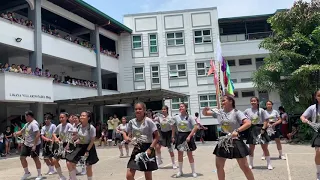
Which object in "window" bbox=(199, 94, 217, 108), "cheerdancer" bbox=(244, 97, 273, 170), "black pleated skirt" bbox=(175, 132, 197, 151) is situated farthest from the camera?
"window" bbox=(199, 94, 217, 108)

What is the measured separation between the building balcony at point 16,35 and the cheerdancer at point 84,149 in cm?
1342

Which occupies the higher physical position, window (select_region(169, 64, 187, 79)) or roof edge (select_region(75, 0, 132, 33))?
roof edge (select_region(75, 0, 132, 33))

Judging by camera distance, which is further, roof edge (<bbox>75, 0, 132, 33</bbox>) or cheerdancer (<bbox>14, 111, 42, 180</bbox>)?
roof edge (<bbox>75, 0, 132, 33</bbox>)

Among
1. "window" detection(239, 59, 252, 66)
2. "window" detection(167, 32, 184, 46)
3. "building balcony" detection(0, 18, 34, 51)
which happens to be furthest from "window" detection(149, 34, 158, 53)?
"building balcony" detection(0, 18, 34, 51)

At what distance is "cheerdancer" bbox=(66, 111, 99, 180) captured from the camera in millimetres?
7422

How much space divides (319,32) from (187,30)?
16652 millimetres

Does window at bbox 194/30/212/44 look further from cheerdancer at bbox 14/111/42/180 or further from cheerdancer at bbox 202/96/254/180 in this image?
cheerdancer at bbox 202/96/254/180

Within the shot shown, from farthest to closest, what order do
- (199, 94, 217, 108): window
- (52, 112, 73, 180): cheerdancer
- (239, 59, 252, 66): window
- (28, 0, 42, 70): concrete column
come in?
(239, 59, 252, 66): window, (199, 94, 217, 108): window, (28, 0, 42, 70): concrete column, (52, 112, 73, 180): cheerdancer

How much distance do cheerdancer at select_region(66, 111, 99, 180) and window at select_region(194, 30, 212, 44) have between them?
2551 cm

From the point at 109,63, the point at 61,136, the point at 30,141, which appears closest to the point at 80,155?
the point at 61,136

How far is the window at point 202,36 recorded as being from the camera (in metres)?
31.9

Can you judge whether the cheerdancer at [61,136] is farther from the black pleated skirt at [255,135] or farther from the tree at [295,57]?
the tree at [295,57]

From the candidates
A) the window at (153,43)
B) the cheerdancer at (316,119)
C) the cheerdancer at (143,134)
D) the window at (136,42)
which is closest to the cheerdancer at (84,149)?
the cheerdancer at (143,134)

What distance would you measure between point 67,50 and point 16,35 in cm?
515
